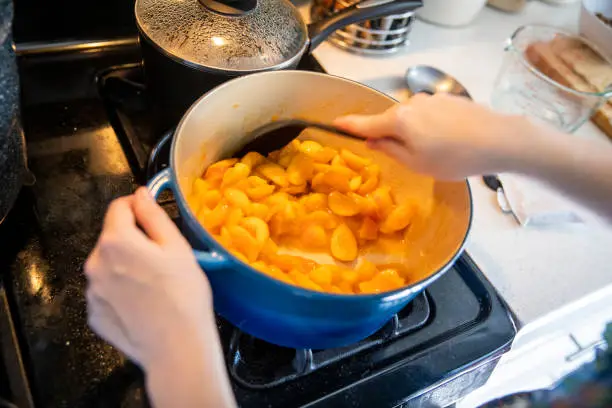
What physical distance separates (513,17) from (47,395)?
113 cm

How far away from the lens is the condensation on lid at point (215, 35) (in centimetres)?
67

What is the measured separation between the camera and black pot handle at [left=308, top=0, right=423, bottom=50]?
78cm

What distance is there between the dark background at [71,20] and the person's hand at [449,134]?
538mm

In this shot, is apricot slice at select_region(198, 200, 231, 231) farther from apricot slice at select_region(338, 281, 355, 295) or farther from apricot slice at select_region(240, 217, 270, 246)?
apricot slice at select_region(338, 281, 355, 295)

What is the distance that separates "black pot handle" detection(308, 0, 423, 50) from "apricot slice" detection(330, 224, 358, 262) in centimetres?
29

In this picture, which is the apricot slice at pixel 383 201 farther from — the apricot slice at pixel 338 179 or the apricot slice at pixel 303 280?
the apricot slice at pixel 303 280

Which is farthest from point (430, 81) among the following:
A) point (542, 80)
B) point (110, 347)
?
point (110, 347)

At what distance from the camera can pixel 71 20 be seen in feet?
2.81

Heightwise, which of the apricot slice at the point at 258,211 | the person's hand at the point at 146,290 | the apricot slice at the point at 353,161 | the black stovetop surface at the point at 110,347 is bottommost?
the black stovetop surface at the point at 110,347

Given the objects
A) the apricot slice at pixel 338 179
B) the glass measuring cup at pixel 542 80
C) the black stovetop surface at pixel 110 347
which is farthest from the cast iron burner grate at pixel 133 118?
the glass measuring cup at pixel 542 80

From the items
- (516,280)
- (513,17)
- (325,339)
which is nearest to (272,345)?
(325,339)

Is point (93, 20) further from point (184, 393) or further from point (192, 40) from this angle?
point (184, 393)

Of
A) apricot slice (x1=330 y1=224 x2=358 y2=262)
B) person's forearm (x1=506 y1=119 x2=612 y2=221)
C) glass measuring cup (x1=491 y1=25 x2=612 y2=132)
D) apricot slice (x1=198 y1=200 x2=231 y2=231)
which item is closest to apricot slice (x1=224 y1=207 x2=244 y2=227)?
apricot slice (x1=198 y1=200 x2=231 y2=231)

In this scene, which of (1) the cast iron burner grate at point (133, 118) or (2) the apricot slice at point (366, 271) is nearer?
(2) the apricot slice at point (366, 271)
